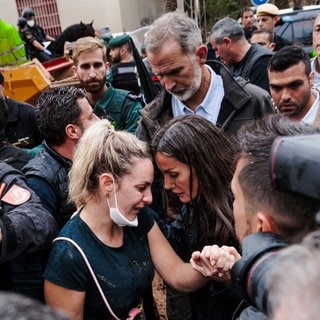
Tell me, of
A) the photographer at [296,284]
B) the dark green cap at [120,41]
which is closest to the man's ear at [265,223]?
the photographer at [296,284]

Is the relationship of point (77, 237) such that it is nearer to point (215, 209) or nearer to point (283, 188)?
point (215, 209)

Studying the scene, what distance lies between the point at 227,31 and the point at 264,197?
14.5ft

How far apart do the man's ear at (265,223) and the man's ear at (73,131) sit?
145 centimetres

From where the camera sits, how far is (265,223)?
1217 mm

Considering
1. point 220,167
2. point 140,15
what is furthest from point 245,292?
point 140,15

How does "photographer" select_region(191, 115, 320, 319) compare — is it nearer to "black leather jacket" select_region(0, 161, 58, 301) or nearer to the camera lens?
the camera lens

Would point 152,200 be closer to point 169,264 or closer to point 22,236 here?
point 169,264

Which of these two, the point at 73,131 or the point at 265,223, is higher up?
the point at 265,223

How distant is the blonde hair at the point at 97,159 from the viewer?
2014 millimetres

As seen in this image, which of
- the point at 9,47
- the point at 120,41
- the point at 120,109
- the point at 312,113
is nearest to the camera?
the point at 312,113

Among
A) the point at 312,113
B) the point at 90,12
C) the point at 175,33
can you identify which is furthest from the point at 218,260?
the point at 90,12

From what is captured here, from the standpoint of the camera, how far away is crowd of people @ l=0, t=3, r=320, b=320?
147cm

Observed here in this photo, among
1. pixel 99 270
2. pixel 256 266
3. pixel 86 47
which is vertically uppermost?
pixel 256 266

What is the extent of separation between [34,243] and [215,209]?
786mm
